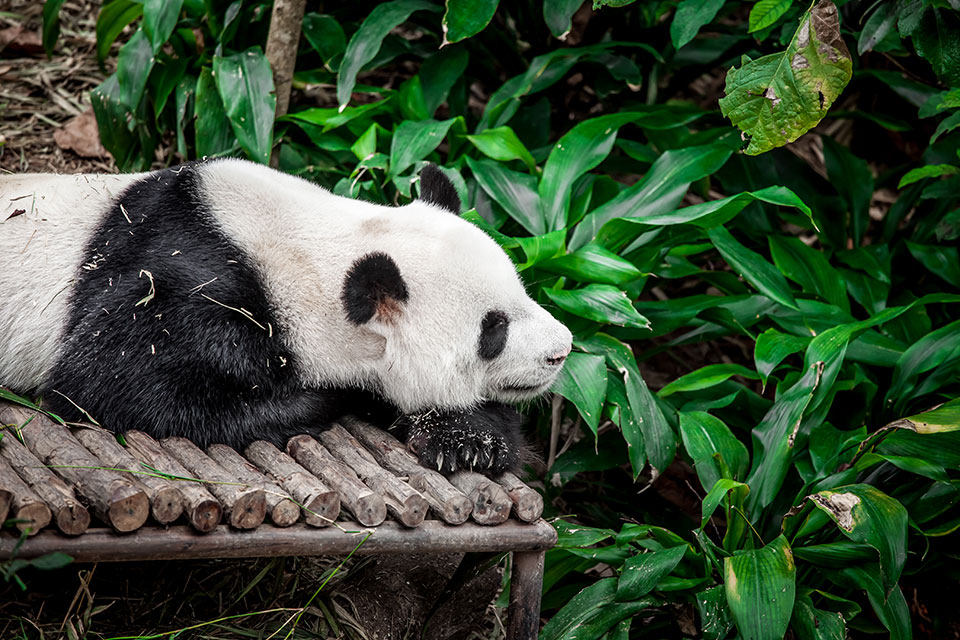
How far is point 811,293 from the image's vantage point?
4.21 metres

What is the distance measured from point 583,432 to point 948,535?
157 centimetres

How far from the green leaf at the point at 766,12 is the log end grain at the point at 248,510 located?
216 centimetres

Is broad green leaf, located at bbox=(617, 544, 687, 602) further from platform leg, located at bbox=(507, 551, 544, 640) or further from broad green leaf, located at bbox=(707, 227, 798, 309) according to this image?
broad green leaf, located at bbox=(707, 227, 798, 309)

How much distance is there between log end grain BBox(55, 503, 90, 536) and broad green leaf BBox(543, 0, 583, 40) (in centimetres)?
310

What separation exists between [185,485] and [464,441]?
894 millimetres

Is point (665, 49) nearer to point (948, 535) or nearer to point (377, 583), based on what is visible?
point (948, 535)

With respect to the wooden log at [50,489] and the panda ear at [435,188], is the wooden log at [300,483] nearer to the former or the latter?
the wooden log at [50,489]

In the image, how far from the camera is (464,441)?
2957 mm

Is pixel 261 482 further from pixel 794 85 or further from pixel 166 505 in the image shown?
pixel 794 85

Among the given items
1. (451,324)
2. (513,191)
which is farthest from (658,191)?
(451,324)

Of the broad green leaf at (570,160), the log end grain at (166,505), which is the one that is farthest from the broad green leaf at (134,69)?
the log end grain at (166,505)

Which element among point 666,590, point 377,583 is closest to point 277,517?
point 377,583

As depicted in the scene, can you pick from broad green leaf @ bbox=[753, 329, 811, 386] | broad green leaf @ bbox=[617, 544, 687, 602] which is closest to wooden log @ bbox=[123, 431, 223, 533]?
broad green leaf @ bbox=[617, 544, 687, 602]

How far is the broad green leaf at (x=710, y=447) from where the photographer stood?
3453 millimetres
